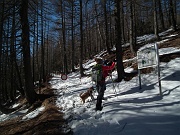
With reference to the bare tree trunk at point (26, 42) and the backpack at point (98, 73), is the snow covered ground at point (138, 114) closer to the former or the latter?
the backpack at point (98, 73)

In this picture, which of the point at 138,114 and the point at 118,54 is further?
the point at 118,54

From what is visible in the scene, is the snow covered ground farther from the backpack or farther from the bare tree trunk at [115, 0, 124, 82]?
the bare tree trunk at [115, 0, 124, 82]

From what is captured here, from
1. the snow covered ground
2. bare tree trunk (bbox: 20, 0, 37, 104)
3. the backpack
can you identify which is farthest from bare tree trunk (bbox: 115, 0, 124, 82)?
bare tree trunk (bbox: 20, 0, 37, 104)

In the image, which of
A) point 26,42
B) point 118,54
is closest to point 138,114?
point 118,54

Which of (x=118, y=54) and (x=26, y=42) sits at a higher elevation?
(x=26, y=42)

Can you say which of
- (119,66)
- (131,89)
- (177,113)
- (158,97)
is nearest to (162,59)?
(119,66)

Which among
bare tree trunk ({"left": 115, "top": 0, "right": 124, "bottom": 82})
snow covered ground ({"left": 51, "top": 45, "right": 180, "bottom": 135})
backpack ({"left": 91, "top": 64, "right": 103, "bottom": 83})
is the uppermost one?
bare tree trunk ({"left": 115, "top": 0, "right": 124, "bottom": 82})

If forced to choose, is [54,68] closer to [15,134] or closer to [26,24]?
[26,24]

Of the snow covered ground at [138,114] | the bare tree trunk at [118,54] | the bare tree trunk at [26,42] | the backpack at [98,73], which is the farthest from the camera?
the bare tree trunk at [26,42]

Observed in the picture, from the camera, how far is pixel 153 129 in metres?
4.56

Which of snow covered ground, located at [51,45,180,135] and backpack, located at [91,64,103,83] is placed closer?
snow covered ground, located at [51,45,180,135]

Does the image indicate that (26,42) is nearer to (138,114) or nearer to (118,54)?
(118,54)

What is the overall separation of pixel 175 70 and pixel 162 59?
1.84 metres

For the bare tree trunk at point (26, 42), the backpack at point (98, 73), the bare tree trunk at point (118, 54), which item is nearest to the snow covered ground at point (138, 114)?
the backpack at point (98, 73)
